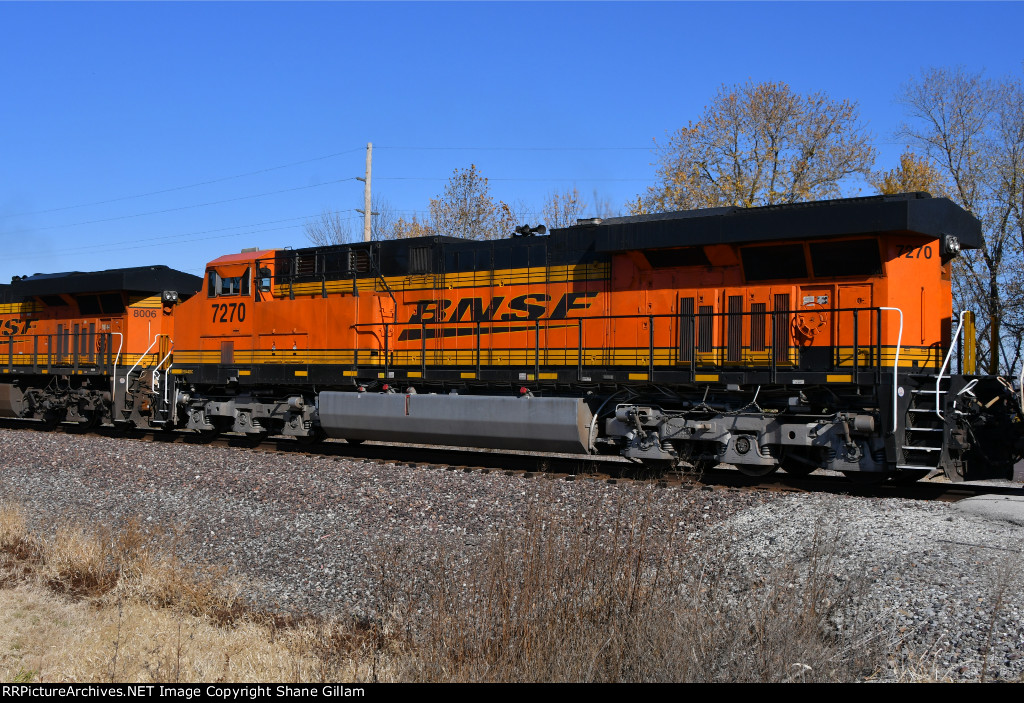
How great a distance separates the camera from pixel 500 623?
464cm

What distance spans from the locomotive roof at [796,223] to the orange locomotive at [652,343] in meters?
0.03

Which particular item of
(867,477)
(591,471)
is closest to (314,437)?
(591,471)

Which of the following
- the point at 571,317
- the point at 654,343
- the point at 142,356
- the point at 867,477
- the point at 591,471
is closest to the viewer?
the point at 867,477

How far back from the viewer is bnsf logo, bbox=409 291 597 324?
12.1 meters

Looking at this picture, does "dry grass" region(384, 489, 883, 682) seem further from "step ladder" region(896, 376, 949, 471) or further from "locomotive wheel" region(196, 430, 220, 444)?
"locomotive wheel" region(196, 430, 220, 444)

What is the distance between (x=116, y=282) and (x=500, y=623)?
15.8 m

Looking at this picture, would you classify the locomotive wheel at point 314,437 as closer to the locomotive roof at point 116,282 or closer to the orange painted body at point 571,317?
the orange painted body at point 571,317

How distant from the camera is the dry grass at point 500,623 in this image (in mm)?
4324

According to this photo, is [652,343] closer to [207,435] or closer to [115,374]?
[207,435]

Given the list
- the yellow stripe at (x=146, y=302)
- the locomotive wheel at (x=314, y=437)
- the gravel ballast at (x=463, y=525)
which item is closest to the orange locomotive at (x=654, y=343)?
the locomotive wheel at (x=314, y=437)

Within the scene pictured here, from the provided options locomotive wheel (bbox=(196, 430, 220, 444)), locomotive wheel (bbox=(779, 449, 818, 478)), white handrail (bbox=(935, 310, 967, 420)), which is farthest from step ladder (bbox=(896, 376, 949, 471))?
locomotive wheel (bbox=(196, 430, 220, 444))

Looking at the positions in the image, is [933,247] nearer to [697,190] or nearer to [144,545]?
[144,545]

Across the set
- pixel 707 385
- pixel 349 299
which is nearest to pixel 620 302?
pixel 707 385

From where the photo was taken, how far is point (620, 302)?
1165cm
